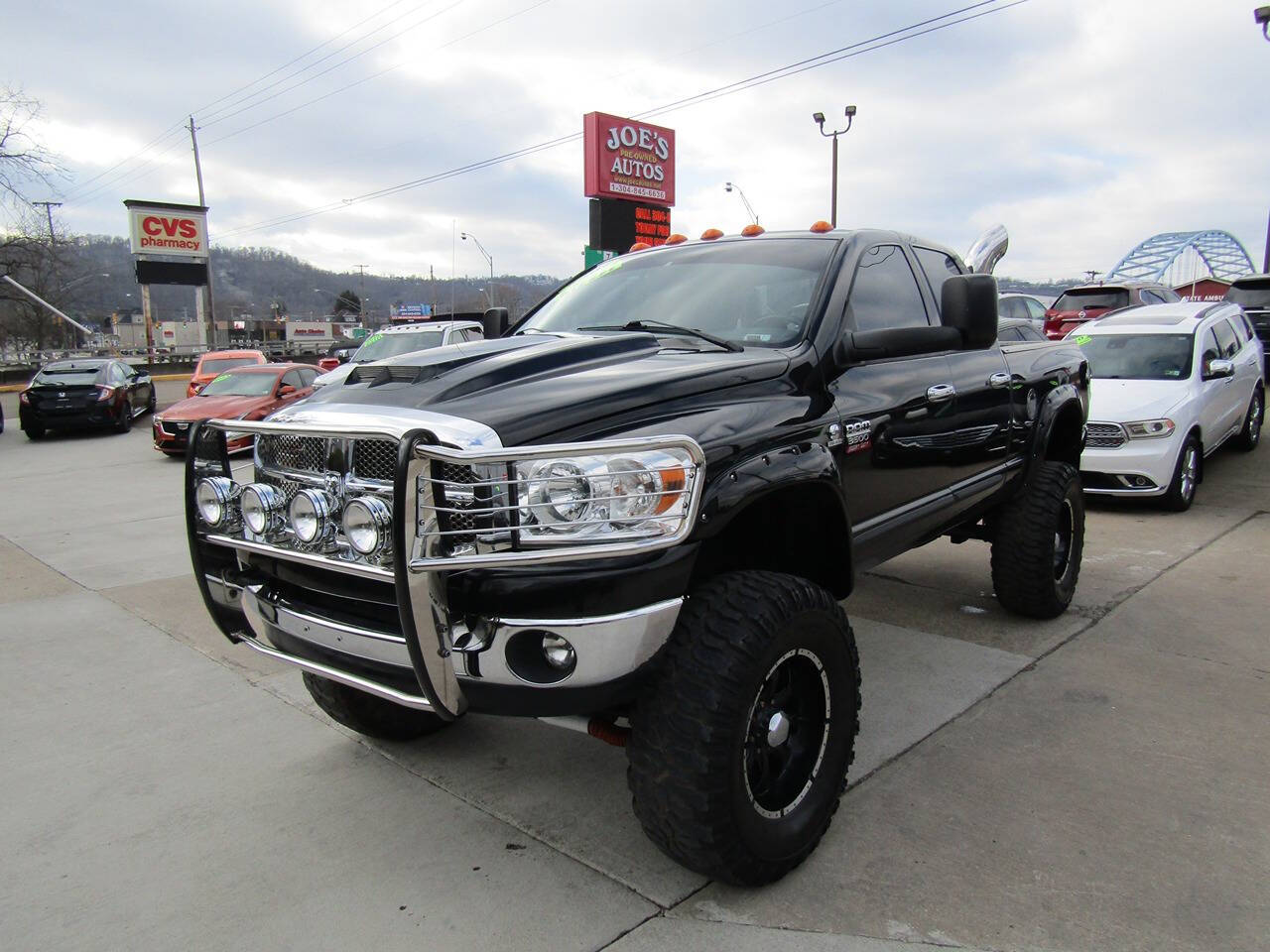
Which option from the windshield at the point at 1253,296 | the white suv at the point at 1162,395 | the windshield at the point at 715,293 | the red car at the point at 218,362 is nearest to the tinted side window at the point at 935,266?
the windshield at the point at 715,293

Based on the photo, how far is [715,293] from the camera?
346 centimetres

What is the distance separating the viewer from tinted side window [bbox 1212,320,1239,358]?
9023 millimetres

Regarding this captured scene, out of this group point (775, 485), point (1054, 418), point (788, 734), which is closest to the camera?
point (775, 485)

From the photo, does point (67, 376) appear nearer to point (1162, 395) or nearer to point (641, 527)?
point (1162, 395)

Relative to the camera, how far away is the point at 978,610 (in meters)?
4.98

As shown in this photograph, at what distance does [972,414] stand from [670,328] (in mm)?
1540

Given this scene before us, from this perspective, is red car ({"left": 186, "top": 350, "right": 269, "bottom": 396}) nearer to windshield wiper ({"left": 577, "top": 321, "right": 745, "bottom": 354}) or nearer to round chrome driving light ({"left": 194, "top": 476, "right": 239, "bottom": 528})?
windshield wiper ({"left": 577, "top": 321, "right": 745, "bottom": 354})

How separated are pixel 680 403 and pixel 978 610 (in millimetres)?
3159

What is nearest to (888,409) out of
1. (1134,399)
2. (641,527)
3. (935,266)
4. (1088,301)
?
(935,266)

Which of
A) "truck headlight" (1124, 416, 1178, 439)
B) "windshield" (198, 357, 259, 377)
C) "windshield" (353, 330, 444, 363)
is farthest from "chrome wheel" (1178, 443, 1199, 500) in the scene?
"windshield" (198, 357, 259, 377)

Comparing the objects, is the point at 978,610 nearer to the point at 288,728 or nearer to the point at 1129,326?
the point at 288,728

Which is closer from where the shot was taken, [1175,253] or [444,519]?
[444,519]

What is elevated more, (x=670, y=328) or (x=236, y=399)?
(x=670, y=328)

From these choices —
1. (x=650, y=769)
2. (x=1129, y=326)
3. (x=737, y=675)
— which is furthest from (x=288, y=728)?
(x=1129, y=326)
